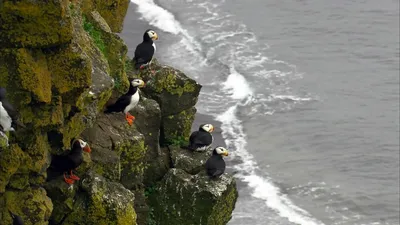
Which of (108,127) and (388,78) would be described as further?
(388,78)

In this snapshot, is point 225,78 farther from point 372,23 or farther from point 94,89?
point 94,89

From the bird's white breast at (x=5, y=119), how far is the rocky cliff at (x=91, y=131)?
11.9 inches

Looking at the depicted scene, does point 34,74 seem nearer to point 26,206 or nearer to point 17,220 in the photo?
point 26,206

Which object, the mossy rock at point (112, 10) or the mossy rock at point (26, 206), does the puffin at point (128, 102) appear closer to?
the mossy rock at point (112, 10)

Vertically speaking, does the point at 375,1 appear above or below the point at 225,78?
above

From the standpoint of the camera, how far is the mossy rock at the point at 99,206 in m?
15.0

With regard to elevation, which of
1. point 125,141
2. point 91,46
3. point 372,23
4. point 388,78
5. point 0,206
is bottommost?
point 0,206

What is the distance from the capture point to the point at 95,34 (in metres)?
18.4

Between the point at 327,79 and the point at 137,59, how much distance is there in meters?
19.9

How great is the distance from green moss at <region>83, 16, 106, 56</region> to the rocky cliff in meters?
0.03

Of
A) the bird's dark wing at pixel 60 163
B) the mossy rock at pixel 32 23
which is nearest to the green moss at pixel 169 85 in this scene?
the bird's dark wing at pixel 60 163

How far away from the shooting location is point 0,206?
13.0m

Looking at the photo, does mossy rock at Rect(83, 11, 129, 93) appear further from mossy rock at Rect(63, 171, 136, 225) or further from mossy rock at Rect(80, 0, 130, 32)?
mossy rock at Rect(63, 171, 136, 225)

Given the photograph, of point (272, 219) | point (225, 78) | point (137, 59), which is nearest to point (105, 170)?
point (137, 59)
